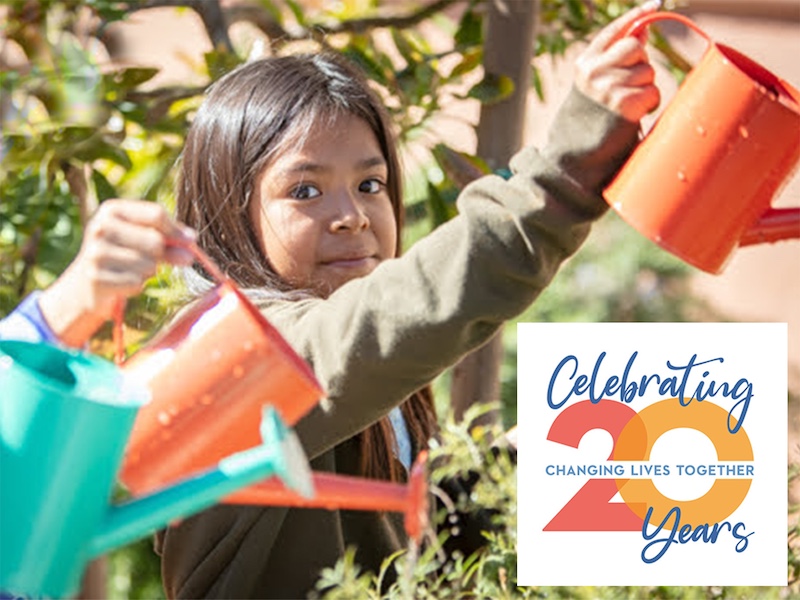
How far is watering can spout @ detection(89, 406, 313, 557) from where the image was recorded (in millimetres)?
816

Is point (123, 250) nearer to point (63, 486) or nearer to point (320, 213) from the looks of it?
point (63, 486)

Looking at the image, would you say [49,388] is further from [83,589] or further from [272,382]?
[83,589]

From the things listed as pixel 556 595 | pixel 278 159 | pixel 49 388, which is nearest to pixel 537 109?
pixel 278 159

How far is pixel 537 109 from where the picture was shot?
4164 millimetres

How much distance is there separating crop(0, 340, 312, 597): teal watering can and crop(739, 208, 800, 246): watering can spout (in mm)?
426

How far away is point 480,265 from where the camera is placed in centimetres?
104

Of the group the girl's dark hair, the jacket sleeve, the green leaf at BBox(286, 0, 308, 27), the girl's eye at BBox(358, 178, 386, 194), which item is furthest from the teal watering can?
the green leaf at BBox(286, 0, 308, 27)

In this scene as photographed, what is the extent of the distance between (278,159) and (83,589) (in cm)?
96

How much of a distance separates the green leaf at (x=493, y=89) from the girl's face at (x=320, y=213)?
0.58m

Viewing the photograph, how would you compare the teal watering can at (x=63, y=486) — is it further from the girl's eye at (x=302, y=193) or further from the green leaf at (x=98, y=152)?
the green leaf at (x=98, y=152)

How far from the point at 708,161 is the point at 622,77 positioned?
0.08 m

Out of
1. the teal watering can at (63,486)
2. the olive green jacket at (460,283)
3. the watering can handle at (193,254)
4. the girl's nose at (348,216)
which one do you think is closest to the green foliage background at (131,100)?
the girl's nose at (348,216)

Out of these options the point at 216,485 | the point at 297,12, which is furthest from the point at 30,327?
the point at 297,12

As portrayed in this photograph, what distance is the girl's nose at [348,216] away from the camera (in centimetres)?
148
